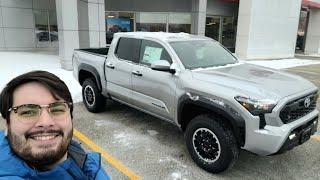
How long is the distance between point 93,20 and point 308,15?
2001cm

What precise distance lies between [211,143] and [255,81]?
38.7 inches

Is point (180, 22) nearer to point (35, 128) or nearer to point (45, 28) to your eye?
point (45, 28)

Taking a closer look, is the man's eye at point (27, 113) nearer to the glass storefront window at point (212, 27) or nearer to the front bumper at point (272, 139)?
the front bumper at point (272, 139)

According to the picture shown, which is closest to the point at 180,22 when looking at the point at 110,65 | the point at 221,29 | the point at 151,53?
the point at 221,29

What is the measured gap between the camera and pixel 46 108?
4.70 feet

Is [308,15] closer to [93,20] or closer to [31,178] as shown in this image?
[93,20]

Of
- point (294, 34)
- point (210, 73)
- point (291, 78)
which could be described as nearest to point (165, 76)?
point (210, 73)

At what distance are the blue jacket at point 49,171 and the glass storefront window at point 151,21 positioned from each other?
16328mm

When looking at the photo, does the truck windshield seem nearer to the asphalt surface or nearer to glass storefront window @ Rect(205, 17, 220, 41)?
the asphalt surface

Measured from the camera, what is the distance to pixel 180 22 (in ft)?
59.3

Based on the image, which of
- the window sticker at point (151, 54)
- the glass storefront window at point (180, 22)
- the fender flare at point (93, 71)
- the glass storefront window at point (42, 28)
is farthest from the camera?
the glass storefront window at point (42, 28)

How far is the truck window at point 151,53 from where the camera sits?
4852 mm

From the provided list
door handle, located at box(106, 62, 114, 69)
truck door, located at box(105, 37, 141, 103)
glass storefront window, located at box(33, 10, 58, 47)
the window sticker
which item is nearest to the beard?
the window sticker

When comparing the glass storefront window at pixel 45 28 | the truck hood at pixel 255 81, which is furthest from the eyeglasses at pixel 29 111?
the glass storefront window at pixel 45 28
